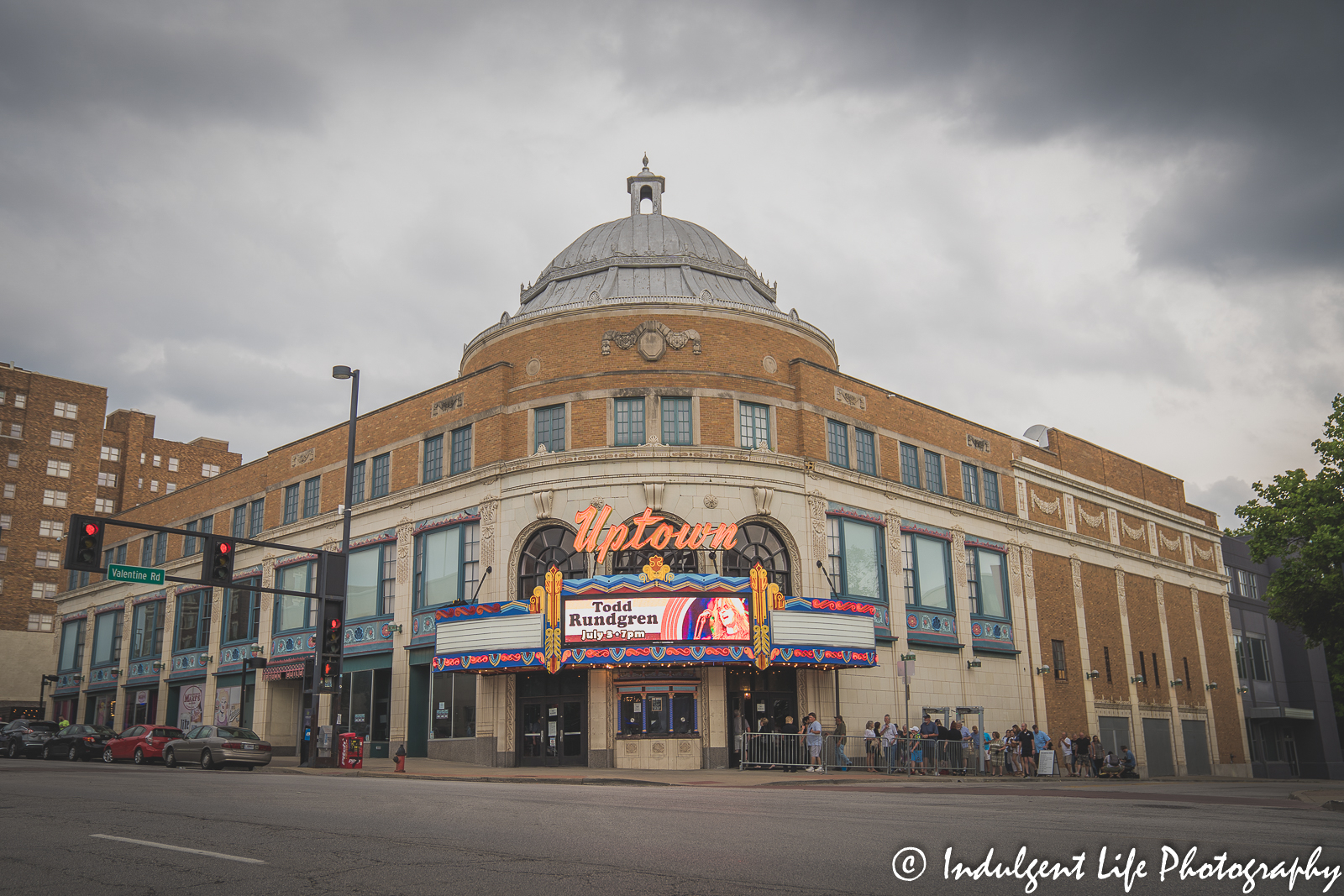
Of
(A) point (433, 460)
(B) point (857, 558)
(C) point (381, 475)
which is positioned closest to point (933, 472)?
(B) point (857, 558)

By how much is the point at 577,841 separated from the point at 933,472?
34.8 m

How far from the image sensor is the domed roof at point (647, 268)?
4412cm

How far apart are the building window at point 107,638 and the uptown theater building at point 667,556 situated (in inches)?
235

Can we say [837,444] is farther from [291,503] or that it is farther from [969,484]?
[291,503]

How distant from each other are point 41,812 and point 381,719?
27609 mm

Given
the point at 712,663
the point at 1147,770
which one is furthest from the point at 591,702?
the point at 1147,770

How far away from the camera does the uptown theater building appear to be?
111 feet

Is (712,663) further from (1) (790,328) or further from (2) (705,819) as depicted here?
(2) (705,819)

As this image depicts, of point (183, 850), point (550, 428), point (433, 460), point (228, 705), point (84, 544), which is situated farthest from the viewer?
point (228, 705)

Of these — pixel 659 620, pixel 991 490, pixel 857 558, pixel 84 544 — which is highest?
pixel 991 490

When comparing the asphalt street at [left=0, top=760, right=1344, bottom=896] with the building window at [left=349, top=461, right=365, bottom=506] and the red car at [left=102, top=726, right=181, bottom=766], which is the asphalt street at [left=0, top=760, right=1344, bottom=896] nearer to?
Result: the red car at [left=102, top=726, right=181, bottom=766]

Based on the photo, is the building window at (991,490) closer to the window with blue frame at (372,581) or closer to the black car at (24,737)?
the window with blue frame at (372,581)

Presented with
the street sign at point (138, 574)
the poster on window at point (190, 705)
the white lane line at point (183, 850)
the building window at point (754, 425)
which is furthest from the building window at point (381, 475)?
the white lane line at point (183, 850)

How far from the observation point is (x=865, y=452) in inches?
1586
